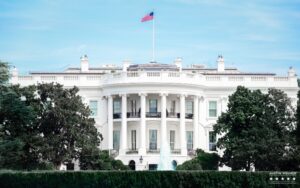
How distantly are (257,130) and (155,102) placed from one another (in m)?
18.9

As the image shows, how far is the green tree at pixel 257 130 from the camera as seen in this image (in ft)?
214

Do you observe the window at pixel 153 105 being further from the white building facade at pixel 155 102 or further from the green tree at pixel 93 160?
the green tree at pixel 93 160

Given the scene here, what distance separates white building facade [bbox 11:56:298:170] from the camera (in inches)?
3194

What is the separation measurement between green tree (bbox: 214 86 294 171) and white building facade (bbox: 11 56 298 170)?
41.2 ft

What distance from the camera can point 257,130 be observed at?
66312 mm

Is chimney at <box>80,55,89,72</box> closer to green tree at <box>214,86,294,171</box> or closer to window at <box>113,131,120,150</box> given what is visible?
window at <box>113,131,120,150</box>

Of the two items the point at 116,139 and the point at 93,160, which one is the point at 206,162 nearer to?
the point at 93,160

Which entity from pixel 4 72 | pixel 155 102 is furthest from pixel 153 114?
pixel 4 72

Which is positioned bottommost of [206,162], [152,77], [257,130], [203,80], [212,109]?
[206,162]

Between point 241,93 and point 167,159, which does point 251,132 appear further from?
point 167,159

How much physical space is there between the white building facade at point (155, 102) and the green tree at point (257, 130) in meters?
12.6

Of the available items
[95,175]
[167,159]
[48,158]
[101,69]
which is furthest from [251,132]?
[101,69]

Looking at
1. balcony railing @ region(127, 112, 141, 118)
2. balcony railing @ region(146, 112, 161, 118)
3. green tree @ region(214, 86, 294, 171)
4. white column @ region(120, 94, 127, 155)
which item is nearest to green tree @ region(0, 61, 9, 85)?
green tree @ region(214, 86, 294, 171)

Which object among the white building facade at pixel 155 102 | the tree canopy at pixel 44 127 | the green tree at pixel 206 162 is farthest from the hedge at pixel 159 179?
the white building facade at pixel 155 102
